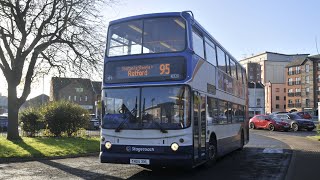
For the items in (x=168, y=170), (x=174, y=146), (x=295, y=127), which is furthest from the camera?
(x=295, y=127)

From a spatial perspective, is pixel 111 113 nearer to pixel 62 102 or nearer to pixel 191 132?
pixel 191 132

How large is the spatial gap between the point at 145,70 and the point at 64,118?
45.0 feet

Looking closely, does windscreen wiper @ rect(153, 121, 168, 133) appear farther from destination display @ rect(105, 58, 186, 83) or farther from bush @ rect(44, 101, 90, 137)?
bush @ rect(44, 101, 90, 137)

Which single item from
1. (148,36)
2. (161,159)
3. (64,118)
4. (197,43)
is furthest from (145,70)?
(64,118)

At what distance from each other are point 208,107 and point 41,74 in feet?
46.1

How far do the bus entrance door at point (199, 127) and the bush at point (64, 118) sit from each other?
13.4 m

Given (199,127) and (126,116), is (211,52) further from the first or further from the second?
(126,116)

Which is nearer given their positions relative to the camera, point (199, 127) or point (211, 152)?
point (199, 127)

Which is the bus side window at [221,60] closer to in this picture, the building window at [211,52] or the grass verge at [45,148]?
the building window at [211,52]

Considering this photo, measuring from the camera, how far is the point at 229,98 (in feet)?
51.7

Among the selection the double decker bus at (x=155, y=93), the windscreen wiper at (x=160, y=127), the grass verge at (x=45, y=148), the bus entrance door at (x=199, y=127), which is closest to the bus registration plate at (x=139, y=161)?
the double decker bus at (x=155, y=93)

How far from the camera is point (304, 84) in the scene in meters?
97.2

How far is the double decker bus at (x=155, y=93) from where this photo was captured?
1052cm

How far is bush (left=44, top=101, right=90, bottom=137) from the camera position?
77.0ft
